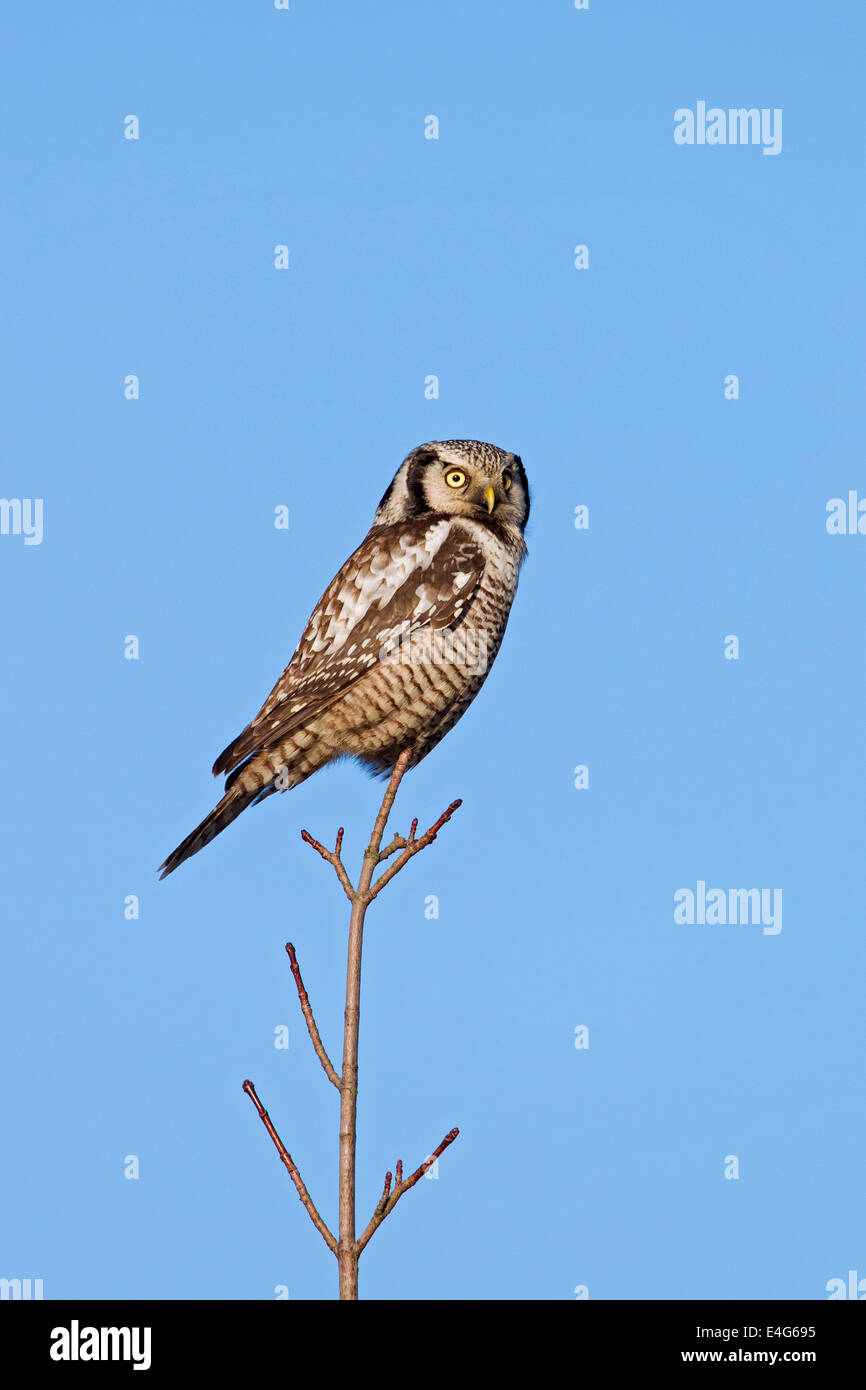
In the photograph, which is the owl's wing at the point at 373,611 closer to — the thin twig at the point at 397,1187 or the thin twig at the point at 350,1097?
the thin twig at the point at 350,1097

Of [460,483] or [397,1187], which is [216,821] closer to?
[460,483]

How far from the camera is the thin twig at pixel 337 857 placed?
15.3 feet

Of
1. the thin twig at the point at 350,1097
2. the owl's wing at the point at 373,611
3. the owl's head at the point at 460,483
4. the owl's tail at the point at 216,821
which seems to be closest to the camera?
the thin twig at the point at 350,1097

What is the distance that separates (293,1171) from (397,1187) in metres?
0.31

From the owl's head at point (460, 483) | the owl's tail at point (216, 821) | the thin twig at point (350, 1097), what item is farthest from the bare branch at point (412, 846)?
the owl's head at point (460, 483)

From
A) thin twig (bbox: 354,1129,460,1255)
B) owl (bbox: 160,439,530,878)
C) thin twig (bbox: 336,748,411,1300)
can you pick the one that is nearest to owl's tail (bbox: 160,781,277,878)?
owl (bbox: 160,439,530,878)

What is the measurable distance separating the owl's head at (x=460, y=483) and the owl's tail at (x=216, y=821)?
175 cm

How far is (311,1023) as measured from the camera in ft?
14.6

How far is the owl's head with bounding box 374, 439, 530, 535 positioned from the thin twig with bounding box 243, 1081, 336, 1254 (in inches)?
162

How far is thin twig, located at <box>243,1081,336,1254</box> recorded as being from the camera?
158 inches

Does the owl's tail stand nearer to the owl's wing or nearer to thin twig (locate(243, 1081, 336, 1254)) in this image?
the owl's wing

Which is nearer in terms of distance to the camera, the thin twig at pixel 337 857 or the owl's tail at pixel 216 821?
the thin twig at pixel 337 857
